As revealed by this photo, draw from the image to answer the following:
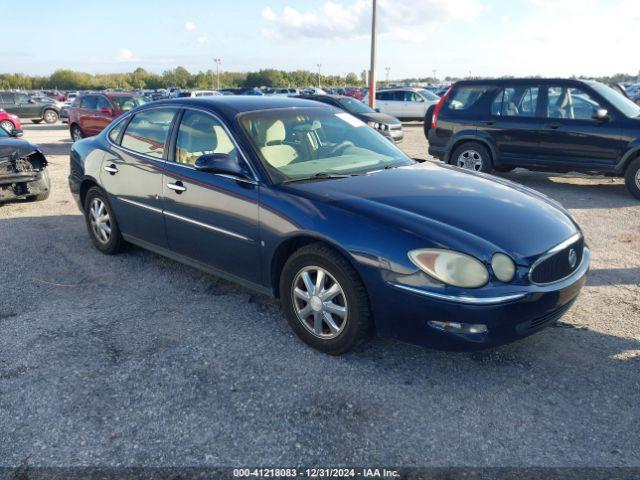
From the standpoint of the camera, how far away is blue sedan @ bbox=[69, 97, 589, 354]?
3.00 meters

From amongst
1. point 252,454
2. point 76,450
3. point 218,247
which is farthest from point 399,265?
point 76,450

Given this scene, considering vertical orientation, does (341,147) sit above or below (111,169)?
above

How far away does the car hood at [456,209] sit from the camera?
121 inches

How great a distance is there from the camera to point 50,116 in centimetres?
2862

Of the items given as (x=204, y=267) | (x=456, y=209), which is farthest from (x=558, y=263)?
(x=204, y=267)

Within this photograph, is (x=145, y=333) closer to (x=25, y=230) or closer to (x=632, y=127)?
(x=25, y=230)

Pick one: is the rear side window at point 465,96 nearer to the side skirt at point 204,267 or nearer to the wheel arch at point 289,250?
the side skirt at point 204,267

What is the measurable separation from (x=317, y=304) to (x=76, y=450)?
5.10 ft

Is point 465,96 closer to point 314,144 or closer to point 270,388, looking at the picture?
point 314,144

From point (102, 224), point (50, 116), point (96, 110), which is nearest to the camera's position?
point (102, 224)

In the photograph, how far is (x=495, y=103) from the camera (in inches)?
362

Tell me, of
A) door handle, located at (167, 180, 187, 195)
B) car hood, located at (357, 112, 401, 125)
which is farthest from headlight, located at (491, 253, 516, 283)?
car hood, located at (357, 112, 401, 125)

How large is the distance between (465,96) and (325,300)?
7.27 metres

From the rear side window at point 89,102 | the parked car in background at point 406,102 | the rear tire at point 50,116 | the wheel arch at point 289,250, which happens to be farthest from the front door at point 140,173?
the rear tire at point 50,116
